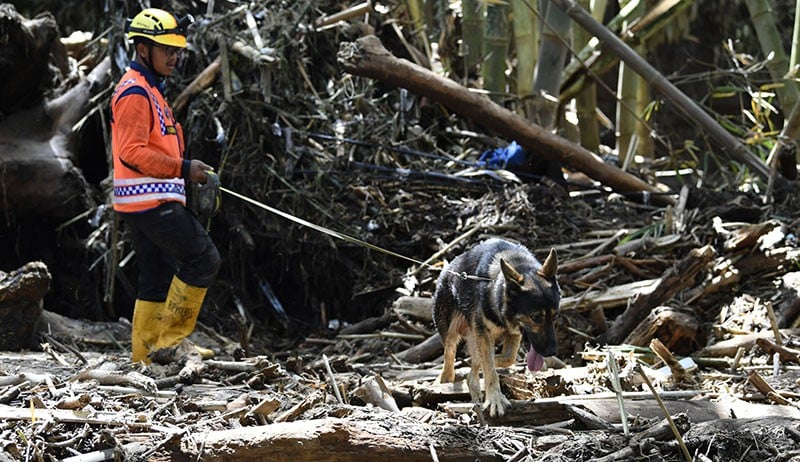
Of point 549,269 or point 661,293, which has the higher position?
point 549,269

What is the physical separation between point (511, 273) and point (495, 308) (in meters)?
0.26

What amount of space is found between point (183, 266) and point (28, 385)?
1.49 metres

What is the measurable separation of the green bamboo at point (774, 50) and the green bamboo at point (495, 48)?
2.29 m

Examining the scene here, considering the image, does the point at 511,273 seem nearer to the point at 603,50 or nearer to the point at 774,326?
the point at 774,326

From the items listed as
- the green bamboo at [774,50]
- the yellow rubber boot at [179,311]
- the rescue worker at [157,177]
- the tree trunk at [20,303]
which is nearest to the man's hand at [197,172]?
the rescue worker at [157,177]

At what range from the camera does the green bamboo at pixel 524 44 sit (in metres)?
8.99

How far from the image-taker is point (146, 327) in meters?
6.31

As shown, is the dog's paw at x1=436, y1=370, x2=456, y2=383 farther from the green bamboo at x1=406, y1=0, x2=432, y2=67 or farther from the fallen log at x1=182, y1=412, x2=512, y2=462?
the green bamboo at x1=406, y1=0, x2=432, y2=67

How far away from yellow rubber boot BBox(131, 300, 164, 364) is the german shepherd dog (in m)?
2.00

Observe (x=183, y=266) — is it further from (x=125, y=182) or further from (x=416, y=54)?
(x=416, y=54)

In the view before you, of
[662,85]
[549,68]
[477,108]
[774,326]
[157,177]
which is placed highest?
[549,68]

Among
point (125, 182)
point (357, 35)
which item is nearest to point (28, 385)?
point (125, 182)

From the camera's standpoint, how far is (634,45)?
9.56 m

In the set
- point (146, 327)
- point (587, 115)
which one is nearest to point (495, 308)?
point (146, 327)
